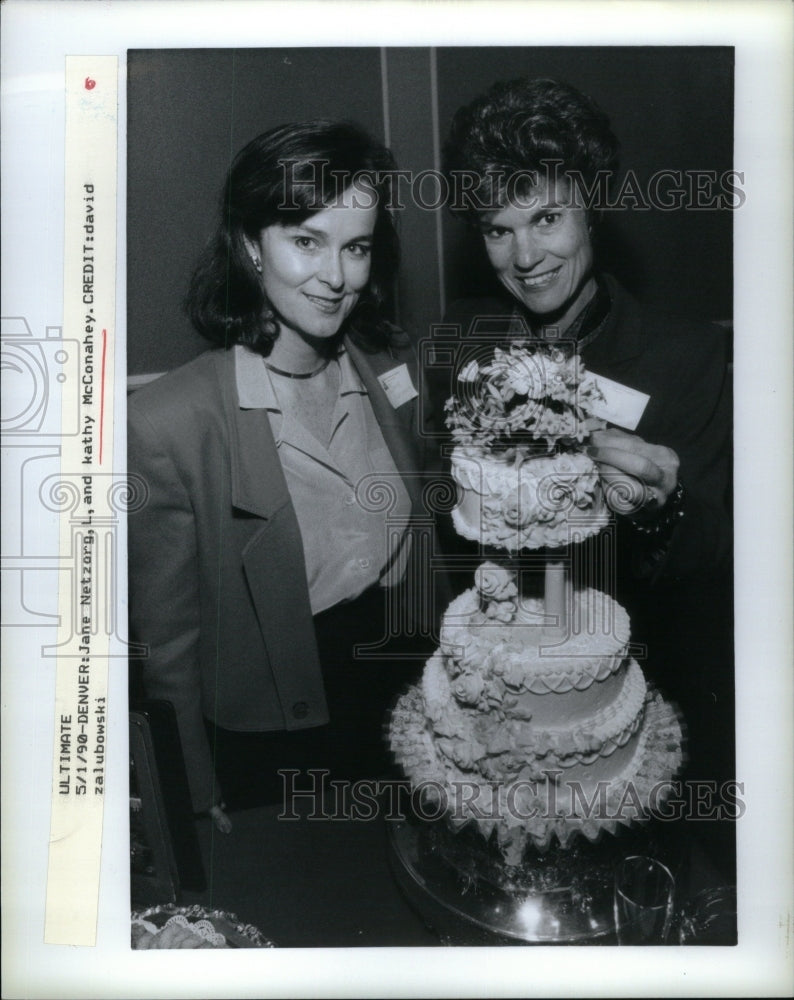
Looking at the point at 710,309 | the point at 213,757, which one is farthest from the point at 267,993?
the point at 710,309

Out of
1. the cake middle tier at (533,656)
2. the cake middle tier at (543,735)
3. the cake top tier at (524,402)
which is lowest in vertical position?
the cake middle tier at (543,735)

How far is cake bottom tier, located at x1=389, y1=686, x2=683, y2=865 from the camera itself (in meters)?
1.57

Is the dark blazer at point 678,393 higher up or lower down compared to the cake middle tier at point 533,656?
higher up

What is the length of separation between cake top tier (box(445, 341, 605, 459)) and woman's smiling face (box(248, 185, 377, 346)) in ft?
0.76

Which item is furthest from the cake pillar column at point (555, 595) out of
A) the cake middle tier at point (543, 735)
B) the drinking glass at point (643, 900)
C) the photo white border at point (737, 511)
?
the drinking glass at point (643, 900)

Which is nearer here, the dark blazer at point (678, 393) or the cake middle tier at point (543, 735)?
the cake middle tier at point (543, 735)

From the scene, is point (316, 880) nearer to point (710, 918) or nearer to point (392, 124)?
point (710, 918)

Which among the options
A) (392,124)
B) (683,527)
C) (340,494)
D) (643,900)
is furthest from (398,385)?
(643,900)

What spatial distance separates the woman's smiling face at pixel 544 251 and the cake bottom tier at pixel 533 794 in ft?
2.13

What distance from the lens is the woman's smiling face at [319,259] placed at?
5.12ft

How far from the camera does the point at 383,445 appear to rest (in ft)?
5.26

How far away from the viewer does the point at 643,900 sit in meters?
1.62

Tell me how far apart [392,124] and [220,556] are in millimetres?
735

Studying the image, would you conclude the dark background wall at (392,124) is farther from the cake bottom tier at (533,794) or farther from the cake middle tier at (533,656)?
the cake bottom tier at (533,794)
